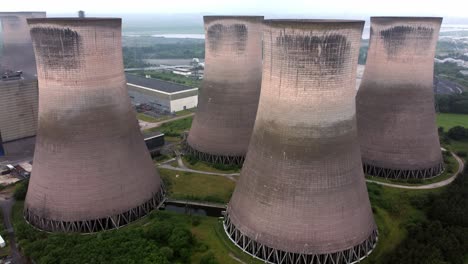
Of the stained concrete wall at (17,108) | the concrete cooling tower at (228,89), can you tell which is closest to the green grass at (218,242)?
the concrete cooling tower at (228,89)

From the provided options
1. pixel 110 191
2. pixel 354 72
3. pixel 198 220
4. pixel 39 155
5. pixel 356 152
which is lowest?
pixel 198 220

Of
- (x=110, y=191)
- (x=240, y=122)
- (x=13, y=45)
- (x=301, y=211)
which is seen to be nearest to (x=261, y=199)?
(x=301, y=211)

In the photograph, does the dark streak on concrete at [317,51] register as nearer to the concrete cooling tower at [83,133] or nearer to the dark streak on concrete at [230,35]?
the concrete cooling tower at [83,133]

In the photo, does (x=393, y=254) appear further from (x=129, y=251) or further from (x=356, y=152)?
(x=129, y=251)

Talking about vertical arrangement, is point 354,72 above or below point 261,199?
above

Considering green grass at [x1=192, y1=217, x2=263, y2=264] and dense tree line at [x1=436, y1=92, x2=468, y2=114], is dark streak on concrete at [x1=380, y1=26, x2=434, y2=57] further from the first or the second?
dense tree line at [x1=436, y1=92, x2=468, y2=114]

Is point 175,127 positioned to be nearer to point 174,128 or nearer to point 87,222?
point 174,128

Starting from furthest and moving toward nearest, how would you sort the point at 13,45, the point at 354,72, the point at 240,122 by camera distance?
the point at 13,45, the point at 240,122, the point at 354,72
